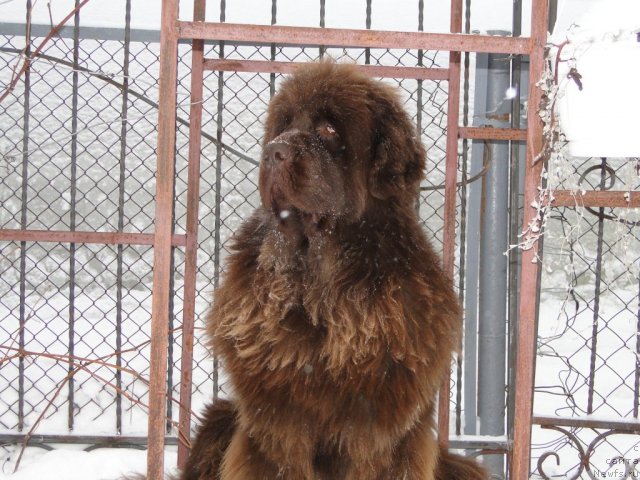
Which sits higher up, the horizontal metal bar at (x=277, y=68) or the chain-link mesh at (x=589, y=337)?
the horizontal metal bar at (x=277, y=68)

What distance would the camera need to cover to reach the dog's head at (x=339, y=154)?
6.62 ft

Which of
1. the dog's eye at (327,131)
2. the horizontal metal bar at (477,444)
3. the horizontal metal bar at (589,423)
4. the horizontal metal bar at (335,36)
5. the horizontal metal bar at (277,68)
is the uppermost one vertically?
the horizontal metal bar at (277,68)

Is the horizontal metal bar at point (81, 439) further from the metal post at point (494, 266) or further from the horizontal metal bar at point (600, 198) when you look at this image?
the horizontal metal bar at point (600, 198)

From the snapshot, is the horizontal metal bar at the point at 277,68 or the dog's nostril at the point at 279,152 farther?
the horizontal metal bar at the point at 277,68

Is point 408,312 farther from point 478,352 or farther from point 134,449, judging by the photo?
point 134,449

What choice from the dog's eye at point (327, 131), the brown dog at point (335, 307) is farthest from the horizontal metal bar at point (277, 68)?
the dog's eye at point (327, 131)

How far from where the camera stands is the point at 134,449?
3354mm

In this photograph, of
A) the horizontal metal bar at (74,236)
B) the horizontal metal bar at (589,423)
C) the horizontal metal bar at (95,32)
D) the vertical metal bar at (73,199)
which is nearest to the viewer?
the horizontal metal bar at (74,236)

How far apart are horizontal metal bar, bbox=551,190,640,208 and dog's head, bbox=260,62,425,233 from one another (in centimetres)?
47

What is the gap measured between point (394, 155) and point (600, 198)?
653mm

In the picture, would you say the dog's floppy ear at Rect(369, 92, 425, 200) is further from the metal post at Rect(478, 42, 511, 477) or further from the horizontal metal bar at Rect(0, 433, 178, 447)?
the horizontal metal bar at Rect(0, 433, 178, 447)

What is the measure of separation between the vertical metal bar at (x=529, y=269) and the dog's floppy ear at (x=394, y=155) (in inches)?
15.6

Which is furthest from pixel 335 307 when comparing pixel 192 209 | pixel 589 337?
pixel 589 337

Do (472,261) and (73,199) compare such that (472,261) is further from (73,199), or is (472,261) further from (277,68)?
(73,199)
